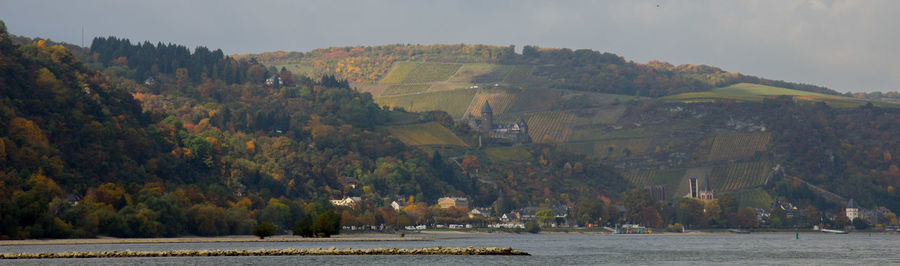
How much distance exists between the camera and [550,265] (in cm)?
9844

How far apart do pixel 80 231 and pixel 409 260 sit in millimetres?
45074

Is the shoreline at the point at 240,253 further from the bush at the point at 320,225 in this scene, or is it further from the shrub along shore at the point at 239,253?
the bush at the point at 320,225

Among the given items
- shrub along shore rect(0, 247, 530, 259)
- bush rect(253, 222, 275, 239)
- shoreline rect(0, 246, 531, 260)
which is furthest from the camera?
bush rect(253, 222, 275, 239)

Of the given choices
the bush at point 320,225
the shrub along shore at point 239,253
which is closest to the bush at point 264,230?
the bush at point 320,225

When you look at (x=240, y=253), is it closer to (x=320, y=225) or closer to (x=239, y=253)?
(x=239, y=253)

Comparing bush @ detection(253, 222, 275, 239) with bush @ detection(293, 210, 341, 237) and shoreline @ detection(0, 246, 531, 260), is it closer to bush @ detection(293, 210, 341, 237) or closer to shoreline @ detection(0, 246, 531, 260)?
bush @ detection(293, 210, 341, 237)

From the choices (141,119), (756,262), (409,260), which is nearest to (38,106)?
(141,119)

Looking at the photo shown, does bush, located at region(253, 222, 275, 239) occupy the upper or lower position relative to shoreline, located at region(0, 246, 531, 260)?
lower

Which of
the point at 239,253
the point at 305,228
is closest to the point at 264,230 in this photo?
the point at 305,228

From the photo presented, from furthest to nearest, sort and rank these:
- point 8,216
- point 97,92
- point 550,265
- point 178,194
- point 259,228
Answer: point 97,92 < point 178,194 < point 259,228 < point 8,216 < point 550,265

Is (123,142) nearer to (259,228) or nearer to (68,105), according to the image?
(68,105)

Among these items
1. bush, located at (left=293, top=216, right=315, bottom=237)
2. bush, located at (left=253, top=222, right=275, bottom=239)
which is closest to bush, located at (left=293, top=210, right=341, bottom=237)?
bush, located at (left=293, top=216, right=315, bottom=237)

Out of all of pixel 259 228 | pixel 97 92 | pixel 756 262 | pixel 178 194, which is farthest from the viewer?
pixel 97 92

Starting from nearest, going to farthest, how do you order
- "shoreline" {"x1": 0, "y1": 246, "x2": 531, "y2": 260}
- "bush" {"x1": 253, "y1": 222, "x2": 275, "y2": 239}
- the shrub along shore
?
"shoreline" {"x1": 0, "y1": 246, "x2": 531, "y2": 260} → the shrub along shore → "bush" {"x1": 253, "y1": 222, "x2": 275, "y2": 239}
